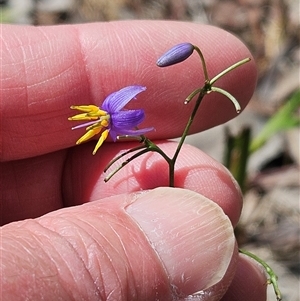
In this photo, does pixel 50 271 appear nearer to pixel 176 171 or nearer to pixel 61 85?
pixel 176 171

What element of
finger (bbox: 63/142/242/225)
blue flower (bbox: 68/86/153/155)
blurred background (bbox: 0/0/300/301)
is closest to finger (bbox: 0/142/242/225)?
finger (bbox: 63/142/242/225)

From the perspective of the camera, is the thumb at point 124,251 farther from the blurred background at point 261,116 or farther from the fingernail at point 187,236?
the blurred background at point 261,116

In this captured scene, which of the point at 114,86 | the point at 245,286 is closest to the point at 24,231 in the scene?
the point at 114,86

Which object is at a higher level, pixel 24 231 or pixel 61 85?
pixel 61 85

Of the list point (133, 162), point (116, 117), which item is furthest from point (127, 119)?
point (133, 162)

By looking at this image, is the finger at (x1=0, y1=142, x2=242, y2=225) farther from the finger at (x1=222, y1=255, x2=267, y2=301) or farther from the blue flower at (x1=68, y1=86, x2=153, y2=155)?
the blue flower at (x1=68, y1=86, x2=153, y2=155)
